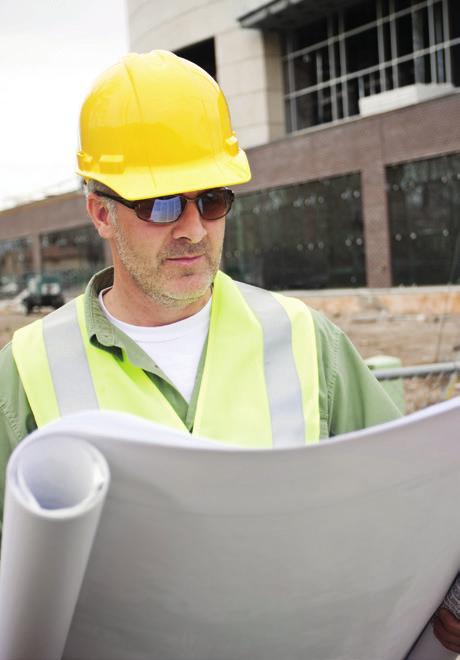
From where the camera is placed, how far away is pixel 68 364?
184cm

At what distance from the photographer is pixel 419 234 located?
26203 mm

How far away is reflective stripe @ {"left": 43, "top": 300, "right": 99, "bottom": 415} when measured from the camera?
5.81 feet

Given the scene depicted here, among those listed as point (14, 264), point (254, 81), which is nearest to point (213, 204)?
point (254, 81)

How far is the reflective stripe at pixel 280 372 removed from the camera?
5.92ft

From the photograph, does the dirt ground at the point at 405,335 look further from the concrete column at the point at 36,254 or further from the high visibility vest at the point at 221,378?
the concrete column at the point at 36,254

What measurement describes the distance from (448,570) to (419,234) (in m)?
25.6

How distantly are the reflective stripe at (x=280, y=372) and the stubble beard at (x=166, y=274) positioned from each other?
0.16 metres

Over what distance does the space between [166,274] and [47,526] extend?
109cm

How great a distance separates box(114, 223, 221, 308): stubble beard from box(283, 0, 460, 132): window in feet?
89.8

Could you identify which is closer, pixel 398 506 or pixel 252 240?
pixel 398 506

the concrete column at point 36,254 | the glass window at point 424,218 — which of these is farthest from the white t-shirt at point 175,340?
the concrete column at point 36,254

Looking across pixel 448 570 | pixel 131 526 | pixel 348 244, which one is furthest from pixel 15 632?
pixel 348 244

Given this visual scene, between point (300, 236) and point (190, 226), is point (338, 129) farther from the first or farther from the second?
point (190, 226)

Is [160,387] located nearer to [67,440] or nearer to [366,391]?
[366,391]
